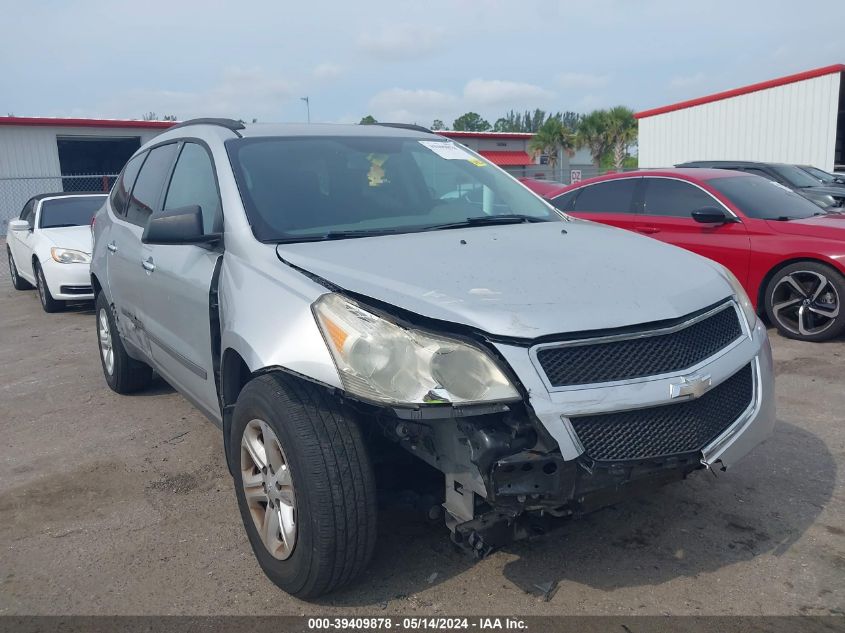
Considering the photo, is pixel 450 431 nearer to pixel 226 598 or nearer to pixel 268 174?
pixel 226 598

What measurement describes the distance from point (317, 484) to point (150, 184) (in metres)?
2.84

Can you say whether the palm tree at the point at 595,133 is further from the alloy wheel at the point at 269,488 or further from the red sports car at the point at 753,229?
the alloy wheel at the point at 269,488

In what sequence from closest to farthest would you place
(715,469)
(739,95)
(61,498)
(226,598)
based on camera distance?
(715,469) → (226,598) → (61,498) → (739,95)

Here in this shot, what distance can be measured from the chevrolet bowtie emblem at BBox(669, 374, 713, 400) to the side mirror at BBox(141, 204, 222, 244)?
6.42ft

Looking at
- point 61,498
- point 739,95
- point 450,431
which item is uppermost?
point 739,95

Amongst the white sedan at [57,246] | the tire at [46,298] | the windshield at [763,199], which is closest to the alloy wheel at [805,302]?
the windshield at [763,199]

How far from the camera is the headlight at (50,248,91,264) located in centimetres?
935

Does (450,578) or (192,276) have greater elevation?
(192,276)

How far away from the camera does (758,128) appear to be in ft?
79.9

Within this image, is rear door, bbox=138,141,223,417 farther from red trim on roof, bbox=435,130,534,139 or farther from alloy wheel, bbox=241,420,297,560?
red trim on roof, bbox=435,130,534,139

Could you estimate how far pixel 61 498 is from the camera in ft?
12.7

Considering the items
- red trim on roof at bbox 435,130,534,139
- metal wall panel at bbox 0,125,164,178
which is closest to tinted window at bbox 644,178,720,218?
metal wall panel at bbox 0,125,164,178

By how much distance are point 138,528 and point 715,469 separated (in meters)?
2.47

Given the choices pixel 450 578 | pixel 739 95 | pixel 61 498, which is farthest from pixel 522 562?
pixel 739 95
